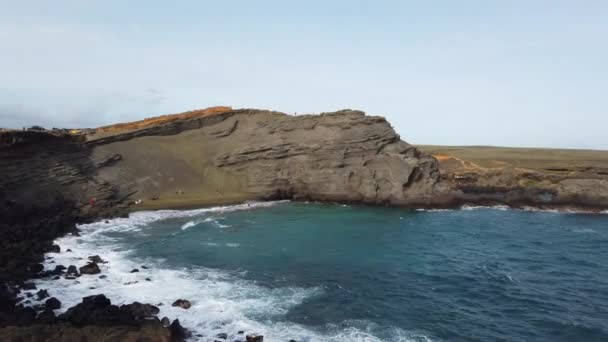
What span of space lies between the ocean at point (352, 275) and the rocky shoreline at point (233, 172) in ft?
19.7

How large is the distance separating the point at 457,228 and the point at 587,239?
11271 mm

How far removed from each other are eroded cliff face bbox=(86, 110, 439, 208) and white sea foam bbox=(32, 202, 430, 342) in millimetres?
21201

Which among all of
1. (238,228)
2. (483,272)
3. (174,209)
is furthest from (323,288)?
(174,209)

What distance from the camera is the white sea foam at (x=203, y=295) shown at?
20438mm

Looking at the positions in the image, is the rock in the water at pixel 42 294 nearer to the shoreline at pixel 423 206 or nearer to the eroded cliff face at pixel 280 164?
the shoreline at pixel 423 206

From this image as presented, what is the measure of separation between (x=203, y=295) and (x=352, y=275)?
950 cm

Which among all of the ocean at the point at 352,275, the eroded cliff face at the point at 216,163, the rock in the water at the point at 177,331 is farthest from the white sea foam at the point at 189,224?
the rock in the water at the point at 177,331

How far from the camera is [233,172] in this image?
192 ft

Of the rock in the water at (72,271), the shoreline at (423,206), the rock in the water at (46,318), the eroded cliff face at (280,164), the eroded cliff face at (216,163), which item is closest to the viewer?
the rock in the water at (46,318)

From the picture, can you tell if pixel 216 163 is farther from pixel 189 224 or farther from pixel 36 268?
pixel 36 268

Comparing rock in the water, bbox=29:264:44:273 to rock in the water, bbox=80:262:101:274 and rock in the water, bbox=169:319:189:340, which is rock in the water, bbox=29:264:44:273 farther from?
rock in the water, bbox=169:319:189:340

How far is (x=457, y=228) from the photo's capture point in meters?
45.0

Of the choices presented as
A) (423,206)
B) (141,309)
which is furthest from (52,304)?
(423,206)

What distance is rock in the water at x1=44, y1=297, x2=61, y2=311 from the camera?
21.9 meters
